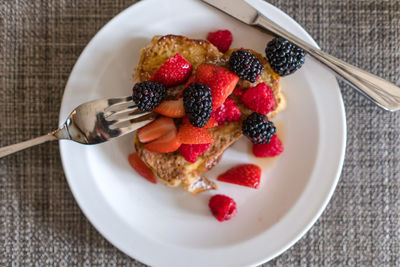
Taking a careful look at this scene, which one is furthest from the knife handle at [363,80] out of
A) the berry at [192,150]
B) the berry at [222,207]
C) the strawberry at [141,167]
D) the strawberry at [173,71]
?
the strawberry at [141,167]

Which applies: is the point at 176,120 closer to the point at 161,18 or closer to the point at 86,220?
the point at 161,18

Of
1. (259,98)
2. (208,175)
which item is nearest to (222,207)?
(208,175)

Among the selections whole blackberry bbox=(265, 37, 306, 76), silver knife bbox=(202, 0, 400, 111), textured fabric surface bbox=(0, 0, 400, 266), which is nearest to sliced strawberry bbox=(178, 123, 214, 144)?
whole blackberry bbox=(265, 37, 306, 76)

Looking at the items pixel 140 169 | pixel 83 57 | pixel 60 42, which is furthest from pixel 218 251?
pixel 60 42

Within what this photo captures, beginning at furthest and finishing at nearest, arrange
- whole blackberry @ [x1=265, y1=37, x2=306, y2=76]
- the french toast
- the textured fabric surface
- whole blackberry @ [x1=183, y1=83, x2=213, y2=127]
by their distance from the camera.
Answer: the textured fabric surface
the french toast
whole blackberry @ [x1=265, y1=37, x2=306, y2=76]
whole blackberry @ [x1=183, y1=83, x2=213, y2=127]

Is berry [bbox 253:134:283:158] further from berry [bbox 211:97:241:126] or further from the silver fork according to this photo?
the silver fork

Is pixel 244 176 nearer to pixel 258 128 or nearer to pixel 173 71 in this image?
pixel 258 128
